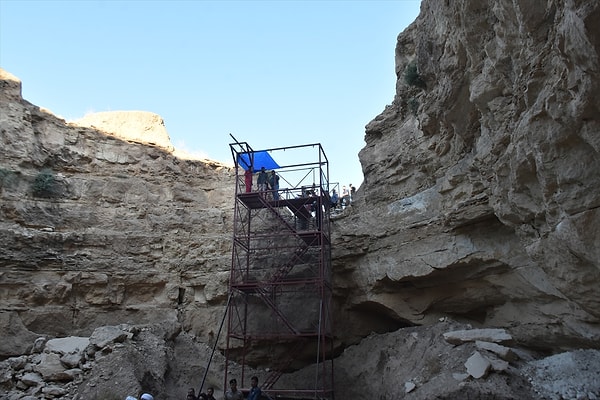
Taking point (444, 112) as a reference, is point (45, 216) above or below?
below

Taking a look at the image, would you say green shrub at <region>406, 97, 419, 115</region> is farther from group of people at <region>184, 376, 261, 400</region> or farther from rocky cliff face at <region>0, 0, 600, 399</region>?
group of people at <region>184, 376, 261, 400</region>

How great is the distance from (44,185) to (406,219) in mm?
12251

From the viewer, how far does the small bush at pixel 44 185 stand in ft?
54.7

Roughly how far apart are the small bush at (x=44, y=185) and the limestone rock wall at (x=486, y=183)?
1010cm

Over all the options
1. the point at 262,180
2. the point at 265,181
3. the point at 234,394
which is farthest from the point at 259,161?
the point at 234,394

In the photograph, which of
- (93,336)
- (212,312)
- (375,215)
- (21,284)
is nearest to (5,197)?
(21,284)

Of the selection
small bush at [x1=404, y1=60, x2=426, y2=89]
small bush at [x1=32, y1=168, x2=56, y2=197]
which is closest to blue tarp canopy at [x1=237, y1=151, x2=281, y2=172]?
small bush at [x1=404, y1=60, x2=426, y2=89]

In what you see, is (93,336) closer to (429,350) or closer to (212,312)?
(212,312)

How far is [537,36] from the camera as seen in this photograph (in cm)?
706

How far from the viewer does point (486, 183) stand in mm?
Answer: 10758

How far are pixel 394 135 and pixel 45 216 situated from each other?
1208 centimetres

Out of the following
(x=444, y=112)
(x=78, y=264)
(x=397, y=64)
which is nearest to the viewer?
(x=444, y=112)

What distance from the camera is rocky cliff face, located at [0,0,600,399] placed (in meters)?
7.29

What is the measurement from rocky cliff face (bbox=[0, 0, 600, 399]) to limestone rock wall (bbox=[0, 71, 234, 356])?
6 cm
